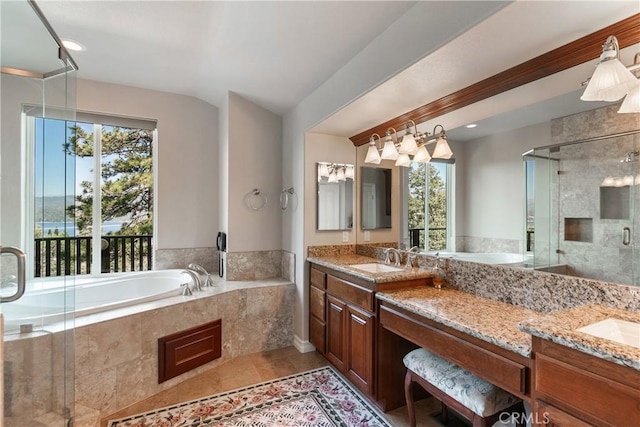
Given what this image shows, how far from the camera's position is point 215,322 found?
9.41ft

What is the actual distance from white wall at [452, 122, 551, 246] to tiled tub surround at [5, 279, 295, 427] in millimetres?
2080

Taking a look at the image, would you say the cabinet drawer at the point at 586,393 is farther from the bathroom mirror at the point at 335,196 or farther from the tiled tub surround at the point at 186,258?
the tiled tub surround at the point at 186,258

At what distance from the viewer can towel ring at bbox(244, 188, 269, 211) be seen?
11.4 feet

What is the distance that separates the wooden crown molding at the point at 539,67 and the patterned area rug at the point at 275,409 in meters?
2.20

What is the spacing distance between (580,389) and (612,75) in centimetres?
119

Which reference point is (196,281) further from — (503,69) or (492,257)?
(503,69)

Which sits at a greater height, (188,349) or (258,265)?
(258,265)

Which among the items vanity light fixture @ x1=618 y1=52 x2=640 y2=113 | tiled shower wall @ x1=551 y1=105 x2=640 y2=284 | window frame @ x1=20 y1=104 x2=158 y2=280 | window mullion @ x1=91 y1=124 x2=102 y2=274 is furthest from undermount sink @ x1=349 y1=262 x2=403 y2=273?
window mullion @ x1=91 y1=124 x2=102 y2=274

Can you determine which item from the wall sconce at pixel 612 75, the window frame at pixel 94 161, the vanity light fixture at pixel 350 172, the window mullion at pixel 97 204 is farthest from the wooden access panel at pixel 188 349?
the wall sconce at pixel 612 75

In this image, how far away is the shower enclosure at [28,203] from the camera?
1715 mm

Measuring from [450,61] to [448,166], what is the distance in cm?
94

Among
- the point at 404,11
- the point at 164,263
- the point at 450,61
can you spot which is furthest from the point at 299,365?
the point at 404,11

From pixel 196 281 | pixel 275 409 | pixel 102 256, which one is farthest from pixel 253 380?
pixel 102 256

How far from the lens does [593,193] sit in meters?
1.59
